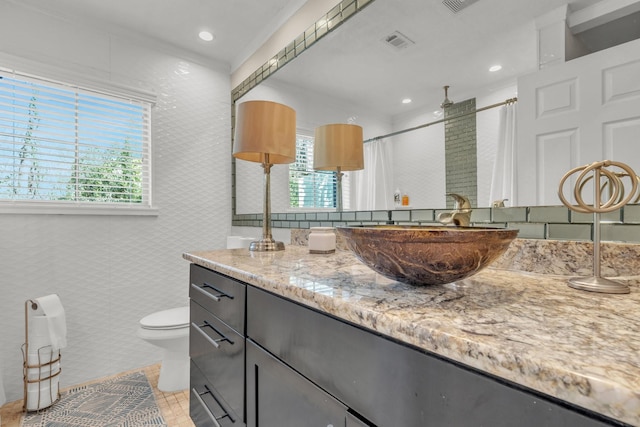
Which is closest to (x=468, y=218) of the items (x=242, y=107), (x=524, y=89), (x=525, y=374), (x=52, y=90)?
(x=524, y=89)

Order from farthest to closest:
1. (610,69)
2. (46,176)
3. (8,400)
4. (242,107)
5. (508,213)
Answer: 1. (46,176)
2. (8,400)
3. (242,107)
4. (508,213)
5. (610,69)

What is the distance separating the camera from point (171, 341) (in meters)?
2.00

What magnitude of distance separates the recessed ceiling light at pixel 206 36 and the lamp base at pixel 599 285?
2.71 meters

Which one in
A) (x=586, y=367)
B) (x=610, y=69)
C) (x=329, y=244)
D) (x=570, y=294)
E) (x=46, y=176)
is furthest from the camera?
(x=46, y=176)

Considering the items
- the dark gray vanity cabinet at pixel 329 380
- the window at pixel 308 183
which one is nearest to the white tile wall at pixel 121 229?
the window at pixel 308 183

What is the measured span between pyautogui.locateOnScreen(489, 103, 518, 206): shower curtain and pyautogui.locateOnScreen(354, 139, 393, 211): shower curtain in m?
0.47

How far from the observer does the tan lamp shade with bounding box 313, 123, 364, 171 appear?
1.58 metres

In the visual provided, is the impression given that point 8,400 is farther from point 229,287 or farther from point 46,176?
point 229,287

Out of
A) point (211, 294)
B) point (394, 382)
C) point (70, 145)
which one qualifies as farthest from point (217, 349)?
point (70, 145)

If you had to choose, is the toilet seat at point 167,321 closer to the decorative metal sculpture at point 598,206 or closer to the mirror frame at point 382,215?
the mirror frame at point 382,215

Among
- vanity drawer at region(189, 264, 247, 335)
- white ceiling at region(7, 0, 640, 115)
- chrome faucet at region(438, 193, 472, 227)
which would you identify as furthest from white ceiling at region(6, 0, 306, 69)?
vanity drawer at region(189, 264, 247, 335)

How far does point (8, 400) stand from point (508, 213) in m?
2.90

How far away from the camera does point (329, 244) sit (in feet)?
4.67

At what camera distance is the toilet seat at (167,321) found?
1962mm
